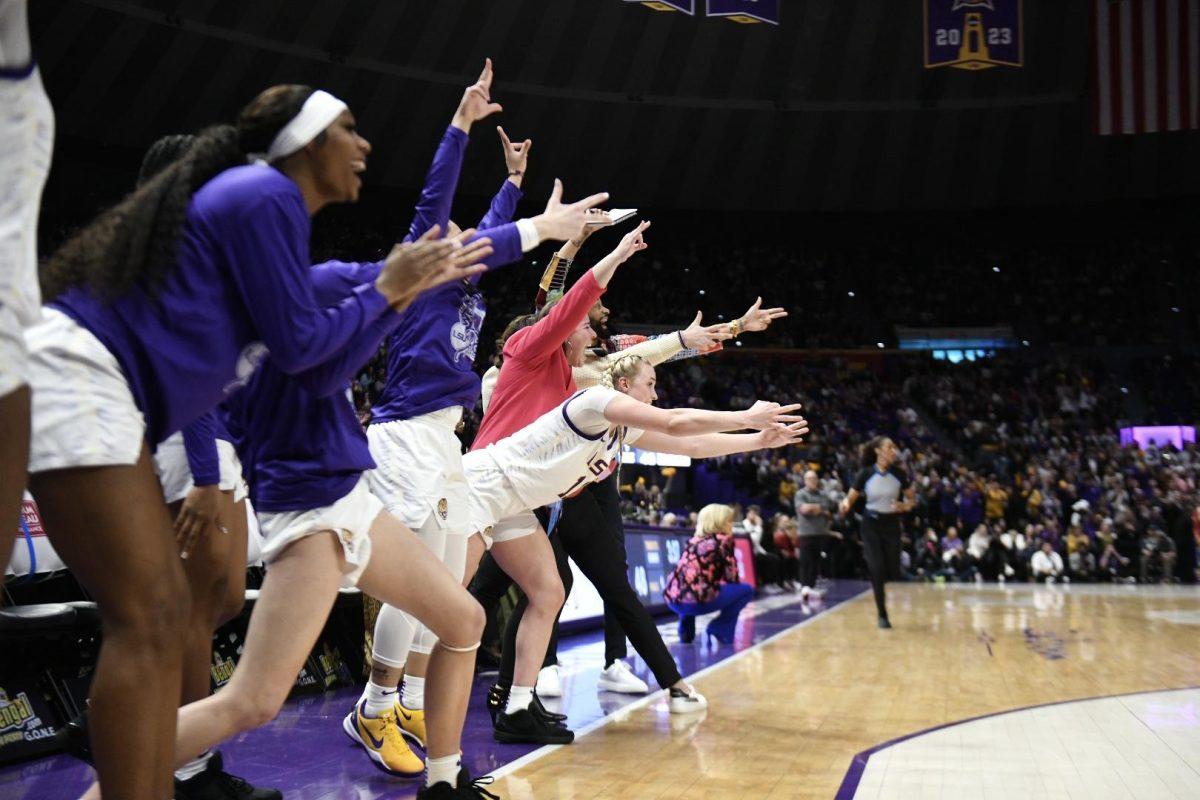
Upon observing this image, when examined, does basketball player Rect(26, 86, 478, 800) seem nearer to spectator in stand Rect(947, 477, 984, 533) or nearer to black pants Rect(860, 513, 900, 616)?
black pants Rect(860, 513, 900, 616)

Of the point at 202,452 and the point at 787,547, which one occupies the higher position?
the point at 202,452

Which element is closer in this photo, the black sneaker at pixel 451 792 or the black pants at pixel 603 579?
the black sneaker at pixel 451 792

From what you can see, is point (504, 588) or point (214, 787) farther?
point (504, 588)

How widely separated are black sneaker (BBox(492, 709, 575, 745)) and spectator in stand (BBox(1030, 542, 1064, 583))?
56.7ft

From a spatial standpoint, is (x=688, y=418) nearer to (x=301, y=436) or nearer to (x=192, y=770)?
(x=301, y=436)

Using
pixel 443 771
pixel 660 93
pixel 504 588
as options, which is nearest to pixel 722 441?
pixel 504 588

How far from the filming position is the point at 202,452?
2.73 meters

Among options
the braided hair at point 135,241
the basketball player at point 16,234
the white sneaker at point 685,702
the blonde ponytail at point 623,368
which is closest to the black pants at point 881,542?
the white sneaker at point 685,702

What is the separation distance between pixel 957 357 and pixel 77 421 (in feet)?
105

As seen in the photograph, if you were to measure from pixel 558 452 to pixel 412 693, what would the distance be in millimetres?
1084

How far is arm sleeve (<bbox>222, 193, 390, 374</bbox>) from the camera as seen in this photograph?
7.07 feet

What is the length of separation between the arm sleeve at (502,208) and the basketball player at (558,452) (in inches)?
29.9

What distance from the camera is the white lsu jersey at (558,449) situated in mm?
4367

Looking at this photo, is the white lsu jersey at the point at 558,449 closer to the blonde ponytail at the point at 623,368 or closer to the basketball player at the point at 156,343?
the blonde ponytail at the point at 623,368
